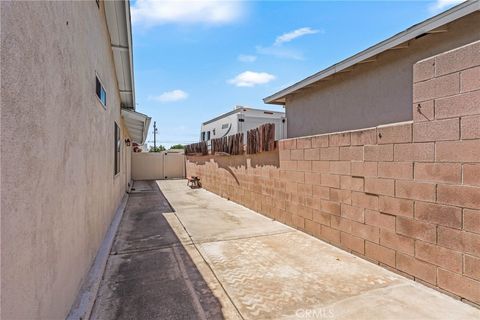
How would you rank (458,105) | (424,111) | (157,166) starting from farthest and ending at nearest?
(157,166), (424,111), (458,105)

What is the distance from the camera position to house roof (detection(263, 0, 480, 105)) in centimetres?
385

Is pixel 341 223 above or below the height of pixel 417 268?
above

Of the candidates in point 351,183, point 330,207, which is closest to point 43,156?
point 351,183

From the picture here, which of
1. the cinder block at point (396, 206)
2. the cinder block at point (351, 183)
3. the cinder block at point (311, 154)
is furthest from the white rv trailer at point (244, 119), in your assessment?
the cinder block at point (396, 206)

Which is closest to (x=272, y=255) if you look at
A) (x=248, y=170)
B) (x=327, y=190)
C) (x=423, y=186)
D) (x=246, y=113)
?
(x=327, y=190)

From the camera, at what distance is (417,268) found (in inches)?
122

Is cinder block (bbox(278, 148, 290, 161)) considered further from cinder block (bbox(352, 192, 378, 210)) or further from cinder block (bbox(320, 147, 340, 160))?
cinder block (bbox(352, 192, 378, 210))

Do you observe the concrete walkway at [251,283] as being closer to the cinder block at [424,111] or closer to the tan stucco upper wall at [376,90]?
the cinder block at [424,111]

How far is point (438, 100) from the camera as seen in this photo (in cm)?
286

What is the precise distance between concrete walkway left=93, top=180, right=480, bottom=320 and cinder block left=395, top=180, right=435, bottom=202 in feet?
3.30

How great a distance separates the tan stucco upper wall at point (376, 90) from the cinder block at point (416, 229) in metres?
2.48

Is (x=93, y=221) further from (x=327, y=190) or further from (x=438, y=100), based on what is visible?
(x=438, y=100)

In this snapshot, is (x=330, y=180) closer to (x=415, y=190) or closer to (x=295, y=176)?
(x=295, y=176)

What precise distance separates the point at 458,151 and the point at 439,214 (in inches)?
27.7
